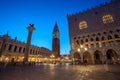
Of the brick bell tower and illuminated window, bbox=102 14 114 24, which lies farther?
the brick bell tower

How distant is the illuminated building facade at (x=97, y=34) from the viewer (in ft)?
99.3

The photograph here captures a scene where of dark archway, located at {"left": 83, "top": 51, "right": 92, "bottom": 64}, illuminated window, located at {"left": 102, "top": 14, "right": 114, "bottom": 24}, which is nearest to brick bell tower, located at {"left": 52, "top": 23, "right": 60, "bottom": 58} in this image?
dark archway, located at {"left": 83, "top": 51, "right": 92, "bottom": 64}

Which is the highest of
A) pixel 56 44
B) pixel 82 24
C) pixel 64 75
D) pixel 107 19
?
pixel 82 24

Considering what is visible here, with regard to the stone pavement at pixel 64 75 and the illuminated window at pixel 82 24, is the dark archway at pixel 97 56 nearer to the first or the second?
the illuminated window at pixel 82 24

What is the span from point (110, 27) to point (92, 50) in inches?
418

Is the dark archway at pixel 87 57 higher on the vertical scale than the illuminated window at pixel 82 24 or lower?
lower

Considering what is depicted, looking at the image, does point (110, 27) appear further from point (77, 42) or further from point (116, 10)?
point (77, 42)

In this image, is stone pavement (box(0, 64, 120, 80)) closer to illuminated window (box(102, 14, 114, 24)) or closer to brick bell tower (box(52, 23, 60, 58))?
illuminated window (box(102, 14, 114, 24))

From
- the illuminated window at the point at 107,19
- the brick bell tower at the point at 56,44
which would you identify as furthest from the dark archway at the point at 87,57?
the brick bell tower at the point at 56,44

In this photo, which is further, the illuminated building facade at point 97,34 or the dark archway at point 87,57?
the dark archway at point 87,57

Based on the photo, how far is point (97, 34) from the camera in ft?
114

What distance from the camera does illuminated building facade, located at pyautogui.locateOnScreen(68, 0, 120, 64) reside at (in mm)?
30278

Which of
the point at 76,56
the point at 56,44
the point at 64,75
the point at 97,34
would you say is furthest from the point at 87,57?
the point at 56,44

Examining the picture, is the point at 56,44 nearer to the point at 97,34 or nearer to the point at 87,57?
the point at 87,57
